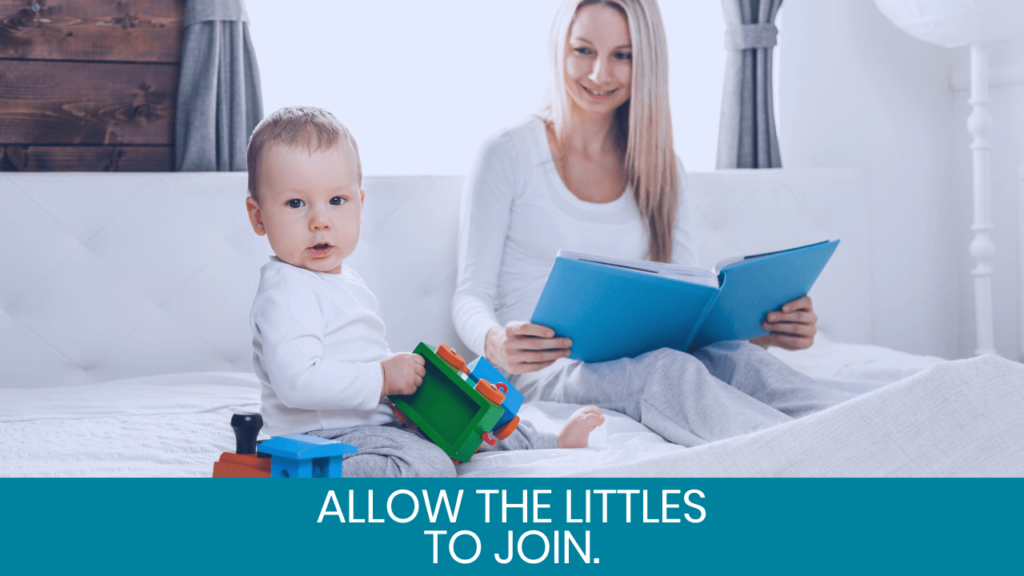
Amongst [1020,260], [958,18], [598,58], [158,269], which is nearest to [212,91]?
[158,269]

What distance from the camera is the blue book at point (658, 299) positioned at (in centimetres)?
96

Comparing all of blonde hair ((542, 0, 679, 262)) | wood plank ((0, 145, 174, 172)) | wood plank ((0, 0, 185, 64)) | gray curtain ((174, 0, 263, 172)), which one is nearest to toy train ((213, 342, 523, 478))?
blonde hair ((542, 0, 679, 262))

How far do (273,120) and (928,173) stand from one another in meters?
2.05

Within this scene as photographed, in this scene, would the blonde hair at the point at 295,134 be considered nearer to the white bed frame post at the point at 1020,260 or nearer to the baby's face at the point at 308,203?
the baby's face at the point at 308,203

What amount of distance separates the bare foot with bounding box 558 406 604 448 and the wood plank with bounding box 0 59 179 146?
131 centimetres

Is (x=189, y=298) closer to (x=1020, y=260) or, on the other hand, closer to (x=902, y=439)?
(x=902, y=439)

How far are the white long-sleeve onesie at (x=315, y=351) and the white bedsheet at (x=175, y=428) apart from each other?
121mm

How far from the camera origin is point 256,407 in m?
1.21

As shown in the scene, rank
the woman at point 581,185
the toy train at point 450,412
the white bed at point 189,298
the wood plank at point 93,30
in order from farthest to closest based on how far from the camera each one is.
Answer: the wood plank at point 93,30, the woman at point 581,185, the white bed at point 189,298, the toy train at point 450,412

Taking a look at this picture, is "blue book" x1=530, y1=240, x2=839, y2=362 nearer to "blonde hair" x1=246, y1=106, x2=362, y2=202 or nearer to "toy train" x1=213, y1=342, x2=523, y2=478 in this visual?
"toy train" x1=213, y1=342, x2=523, y2=478

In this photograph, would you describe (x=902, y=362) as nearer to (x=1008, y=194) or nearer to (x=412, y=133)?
(x=1008, y=194)

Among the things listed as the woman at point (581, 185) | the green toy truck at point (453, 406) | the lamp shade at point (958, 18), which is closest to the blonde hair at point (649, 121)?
Result: the woman at point (581, 185)

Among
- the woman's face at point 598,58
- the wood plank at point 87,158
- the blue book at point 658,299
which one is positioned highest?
the woman's face at point 598,58
